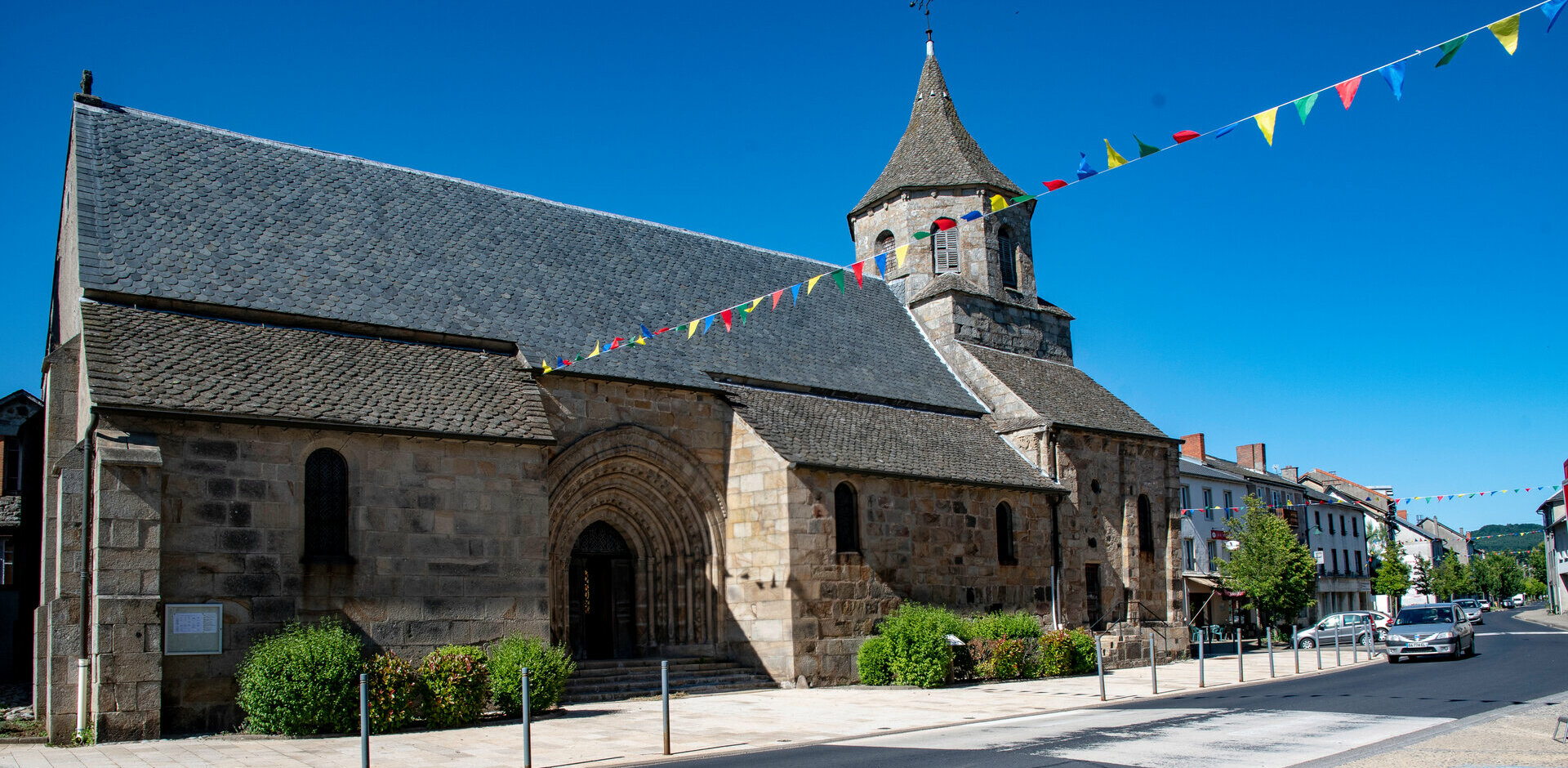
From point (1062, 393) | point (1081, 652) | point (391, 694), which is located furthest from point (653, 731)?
point (1062, 393)

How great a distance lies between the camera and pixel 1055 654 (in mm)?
20859

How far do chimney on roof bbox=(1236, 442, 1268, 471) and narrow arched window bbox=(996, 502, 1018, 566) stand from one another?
35.6 metres

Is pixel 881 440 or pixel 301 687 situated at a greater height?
pixel 881 440

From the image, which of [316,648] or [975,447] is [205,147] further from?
[975,447]

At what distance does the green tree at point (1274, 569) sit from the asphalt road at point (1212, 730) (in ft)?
55.5

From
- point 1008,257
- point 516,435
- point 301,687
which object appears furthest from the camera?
point 1008,257

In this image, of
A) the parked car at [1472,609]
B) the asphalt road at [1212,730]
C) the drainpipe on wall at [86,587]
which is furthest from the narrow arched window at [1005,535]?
the parked car at [1472,609]

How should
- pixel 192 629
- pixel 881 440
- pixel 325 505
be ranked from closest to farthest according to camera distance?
1. pixel 192 629
2. pixel 325 505
3. pixel 881 440

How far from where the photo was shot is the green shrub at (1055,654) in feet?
67.9

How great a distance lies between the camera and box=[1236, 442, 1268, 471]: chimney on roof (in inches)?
2164

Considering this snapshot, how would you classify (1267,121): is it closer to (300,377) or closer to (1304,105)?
(1304,105)

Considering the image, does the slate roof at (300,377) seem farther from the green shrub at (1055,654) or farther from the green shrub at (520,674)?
the green shrub at (1055,654)

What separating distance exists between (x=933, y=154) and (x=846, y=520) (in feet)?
41.4

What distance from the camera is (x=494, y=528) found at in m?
16.0
